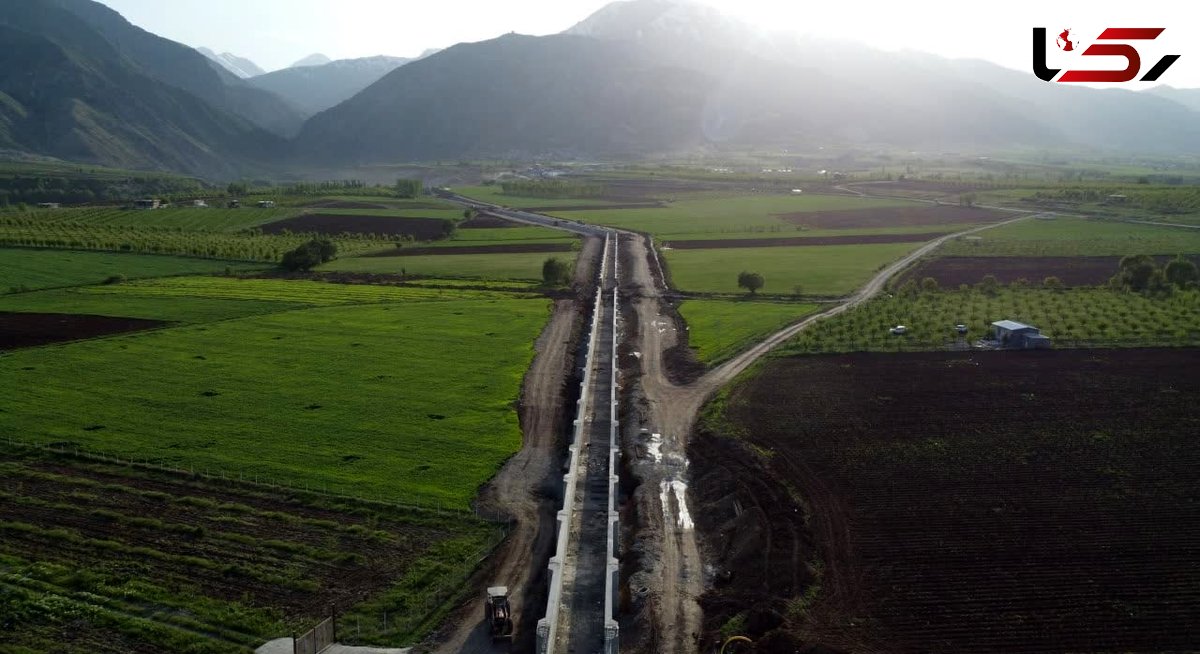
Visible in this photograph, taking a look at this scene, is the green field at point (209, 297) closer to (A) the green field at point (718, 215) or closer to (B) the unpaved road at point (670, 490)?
(B) the unpaved road at point (670, 490)

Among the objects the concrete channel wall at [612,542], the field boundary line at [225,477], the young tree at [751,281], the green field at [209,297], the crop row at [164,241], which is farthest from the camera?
the crop row at [164,241]

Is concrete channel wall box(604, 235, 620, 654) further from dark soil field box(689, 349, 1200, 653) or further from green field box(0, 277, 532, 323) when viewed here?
green field box(0, 277, 532, 323)

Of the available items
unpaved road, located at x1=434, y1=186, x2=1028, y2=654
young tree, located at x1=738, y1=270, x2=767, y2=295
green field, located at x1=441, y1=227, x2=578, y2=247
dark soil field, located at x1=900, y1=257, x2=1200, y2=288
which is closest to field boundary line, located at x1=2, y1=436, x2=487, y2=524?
unpaved road, located at x1=434, y1=186, x2=1028, y2=654

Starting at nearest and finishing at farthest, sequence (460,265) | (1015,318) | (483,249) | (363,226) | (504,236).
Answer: (1015,318)
(460,265)
(483,249)
(504,236)
(363,226)

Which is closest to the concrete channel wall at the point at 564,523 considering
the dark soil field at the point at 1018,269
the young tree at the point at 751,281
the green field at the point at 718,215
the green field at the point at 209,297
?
the young tree at the point at 751,281

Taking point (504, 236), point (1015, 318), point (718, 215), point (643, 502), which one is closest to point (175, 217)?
point (504, 236)

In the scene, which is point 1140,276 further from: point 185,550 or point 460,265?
point 185,550
